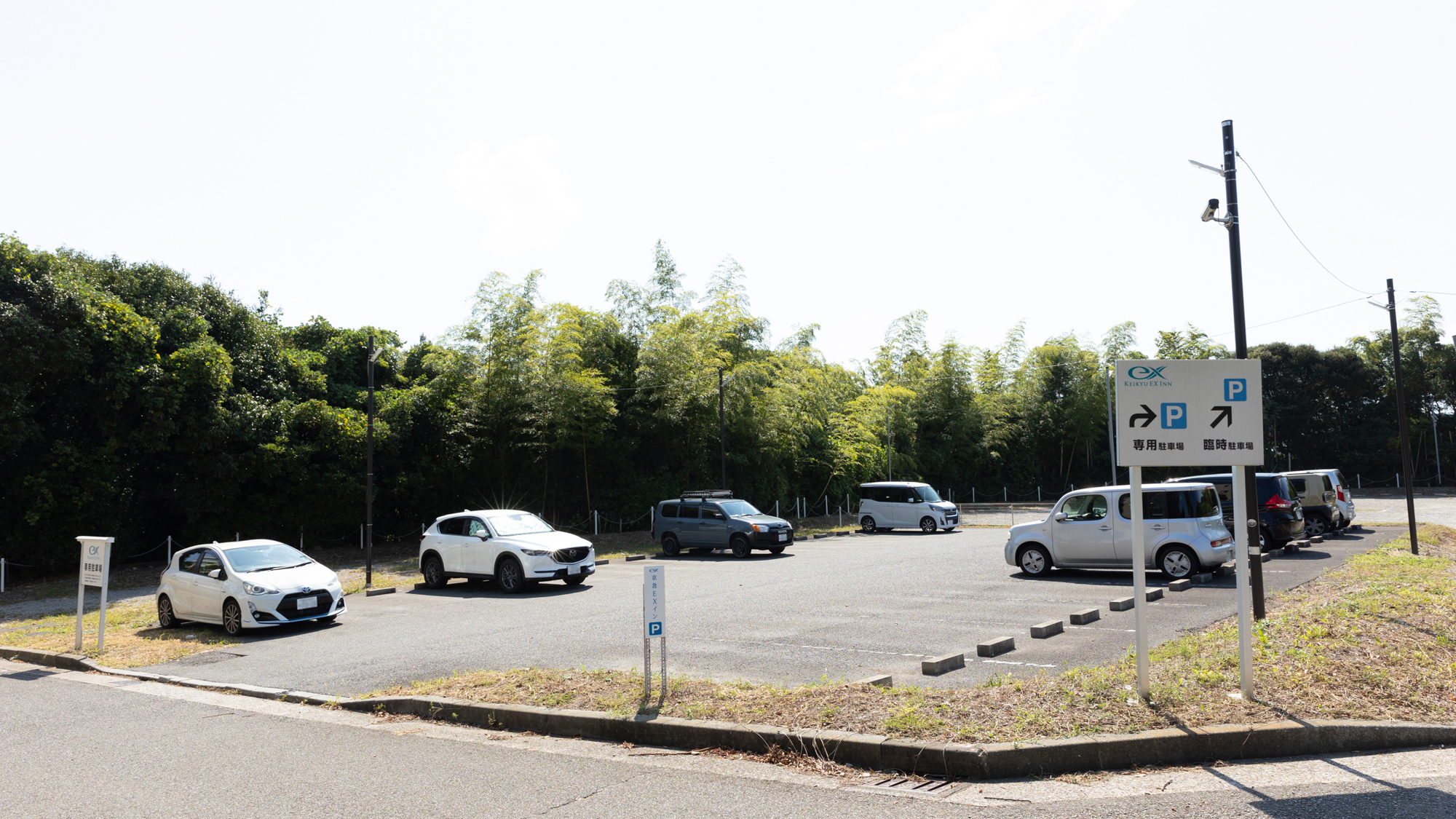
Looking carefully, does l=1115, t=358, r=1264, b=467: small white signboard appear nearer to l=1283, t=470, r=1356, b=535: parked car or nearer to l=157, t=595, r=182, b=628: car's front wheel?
l=157, t=595, r=182, b=628: car's front wheel

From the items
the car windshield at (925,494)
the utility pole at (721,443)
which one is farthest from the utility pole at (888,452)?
the utility pole at (721,443)

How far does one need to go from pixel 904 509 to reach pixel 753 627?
1934 centimetres

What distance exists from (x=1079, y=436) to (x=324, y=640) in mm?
43154

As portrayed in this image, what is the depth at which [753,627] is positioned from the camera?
35.1ft

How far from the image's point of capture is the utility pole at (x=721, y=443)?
27.2 meters

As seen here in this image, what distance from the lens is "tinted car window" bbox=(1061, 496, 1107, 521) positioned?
1450 cm

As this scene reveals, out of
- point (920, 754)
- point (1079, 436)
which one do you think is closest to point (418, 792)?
point (920, 754)

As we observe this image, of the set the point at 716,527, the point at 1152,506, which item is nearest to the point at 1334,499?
the point at 1152,506

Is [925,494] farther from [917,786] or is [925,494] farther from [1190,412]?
[917,786]

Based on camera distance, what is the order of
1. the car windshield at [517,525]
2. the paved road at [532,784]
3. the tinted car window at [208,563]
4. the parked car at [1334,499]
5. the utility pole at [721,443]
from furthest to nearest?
the utility pole at [721,443], the parked car at [1334,499], the car windshield at [517,525], the tinted car window at [208,563], the paved road at [532,784]

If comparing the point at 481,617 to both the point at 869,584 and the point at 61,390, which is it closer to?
the point at 869,584

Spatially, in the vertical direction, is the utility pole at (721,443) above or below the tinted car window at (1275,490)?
above

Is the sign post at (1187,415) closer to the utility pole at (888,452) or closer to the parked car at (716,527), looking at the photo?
the parked car at (716,527)

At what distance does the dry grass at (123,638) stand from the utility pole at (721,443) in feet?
52.7
